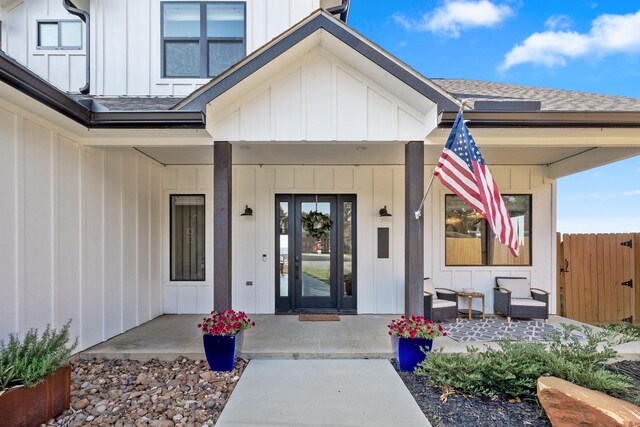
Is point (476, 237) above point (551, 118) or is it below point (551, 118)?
below

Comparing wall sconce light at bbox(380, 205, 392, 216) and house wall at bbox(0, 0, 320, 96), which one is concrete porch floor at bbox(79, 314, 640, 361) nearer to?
wall sconce light at bbox(380, 205, 392, 216)

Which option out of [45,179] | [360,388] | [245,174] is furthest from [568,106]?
[45,179]

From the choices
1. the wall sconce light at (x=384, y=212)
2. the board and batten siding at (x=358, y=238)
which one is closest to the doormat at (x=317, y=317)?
the board and batten siding at (x=358, y=238)

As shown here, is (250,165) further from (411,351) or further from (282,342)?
(411,351)

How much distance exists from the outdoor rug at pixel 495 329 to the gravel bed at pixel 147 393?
10.0 feet

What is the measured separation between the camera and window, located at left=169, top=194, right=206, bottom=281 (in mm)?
6039

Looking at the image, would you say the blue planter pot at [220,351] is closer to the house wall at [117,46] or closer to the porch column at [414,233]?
the porch column at [414,233]

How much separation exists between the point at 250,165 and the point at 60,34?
3801mm

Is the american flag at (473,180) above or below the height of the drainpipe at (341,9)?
below

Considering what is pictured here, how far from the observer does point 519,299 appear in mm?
5512

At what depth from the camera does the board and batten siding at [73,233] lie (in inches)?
124

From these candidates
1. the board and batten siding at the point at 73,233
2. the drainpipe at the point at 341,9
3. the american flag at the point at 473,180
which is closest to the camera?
the american flag at the point at 473,180

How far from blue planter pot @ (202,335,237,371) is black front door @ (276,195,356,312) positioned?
236cm

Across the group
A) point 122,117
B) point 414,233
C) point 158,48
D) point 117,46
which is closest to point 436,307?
point 414,233
